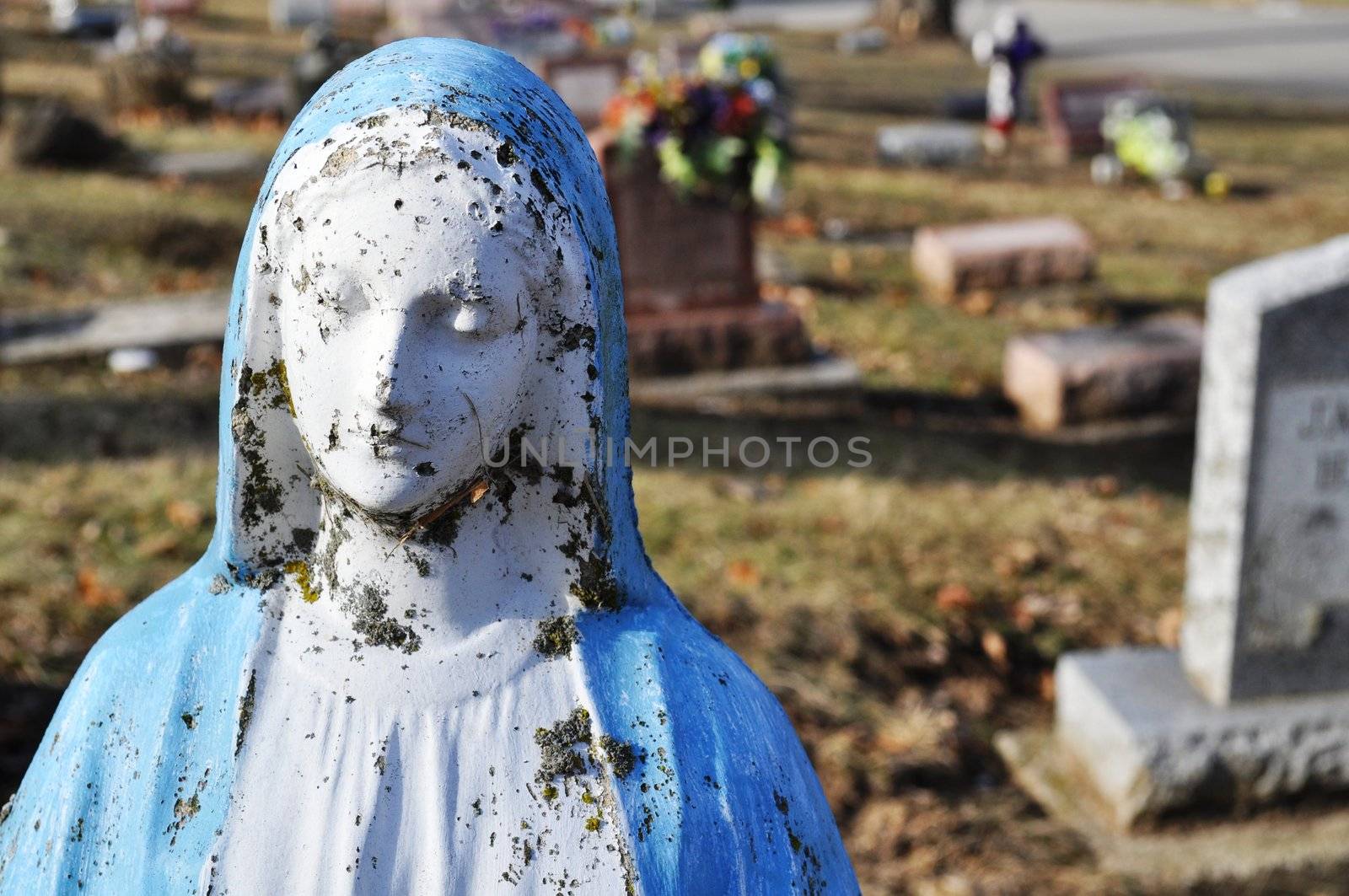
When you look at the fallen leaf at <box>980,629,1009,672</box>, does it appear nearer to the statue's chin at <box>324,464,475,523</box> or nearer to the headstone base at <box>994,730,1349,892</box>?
the headstone base at <box>994,730,1349,892</box>

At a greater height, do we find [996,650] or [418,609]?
Answer: [418,609]

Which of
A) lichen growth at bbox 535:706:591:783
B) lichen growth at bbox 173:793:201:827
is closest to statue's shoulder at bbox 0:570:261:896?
lichen growth at bbox 173:793:201:827

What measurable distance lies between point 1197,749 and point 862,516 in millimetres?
1806

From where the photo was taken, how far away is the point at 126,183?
395 inches

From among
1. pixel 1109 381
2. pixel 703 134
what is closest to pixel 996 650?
pixel 1109 381

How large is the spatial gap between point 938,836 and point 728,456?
2.45 metres

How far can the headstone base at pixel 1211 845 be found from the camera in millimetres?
4047

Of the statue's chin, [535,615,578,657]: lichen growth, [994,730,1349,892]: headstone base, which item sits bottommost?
[994,730,1349,892]: headstone base

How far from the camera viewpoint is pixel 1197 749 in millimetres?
4148

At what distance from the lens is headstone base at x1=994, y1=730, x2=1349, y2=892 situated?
4047 mm

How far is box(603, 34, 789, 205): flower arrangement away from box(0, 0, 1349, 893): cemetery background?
4.09 feet

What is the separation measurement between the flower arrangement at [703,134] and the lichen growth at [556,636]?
5.74 meters

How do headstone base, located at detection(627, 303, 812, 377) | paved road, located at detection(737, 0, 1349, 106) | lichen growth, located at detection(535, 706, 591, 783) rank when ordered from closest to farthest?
lichen growth, located at detection(535, 706, 591, 783)
headstone base, located at detection(627, 303, 812, 377)
paved road, located at detection(737, 0, 1349, 106)

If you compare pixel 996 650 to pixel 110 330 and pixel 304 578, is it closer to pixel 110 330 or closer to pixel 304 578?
pixel 304 578
